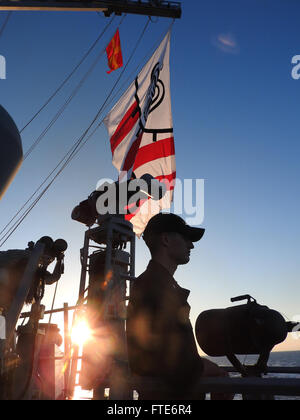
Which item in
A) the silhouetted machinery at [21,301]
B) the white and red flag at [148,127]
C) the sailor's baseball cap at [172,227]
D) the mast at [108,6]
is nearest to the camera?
the sailor's baseball cap at [172,227]

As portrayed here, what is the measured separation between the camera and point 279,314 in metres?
1.67

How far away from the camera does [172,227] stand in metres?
2.33

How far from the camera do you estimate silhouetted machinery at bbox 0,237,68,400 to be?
2659mm

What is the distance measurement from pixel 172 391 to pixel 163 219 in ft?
4.04

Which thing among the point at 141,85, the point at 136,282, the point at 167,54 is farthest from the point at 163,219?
the point at 167,54

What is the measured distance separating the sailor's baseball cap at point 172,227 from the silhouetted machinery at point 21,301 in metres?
1.76

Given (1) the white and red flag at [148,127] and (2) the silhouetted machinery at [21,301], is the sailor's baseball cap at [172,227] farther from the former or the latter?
(1) the white and red flag at [148,127]

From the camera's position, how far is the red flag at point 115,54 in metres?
10.4

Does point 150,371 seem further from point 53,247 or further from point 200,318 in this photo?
point 53,247

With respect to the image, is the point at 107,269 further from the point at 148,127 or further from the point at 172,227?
the point at 172,227

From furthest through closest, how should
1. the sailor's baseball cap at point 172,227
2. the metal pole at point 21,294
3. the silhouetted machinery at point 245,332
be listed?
the metal pole at point 21,294 < the sailor's baseball cap at point 172,227 < the silhouetted machinery at point 245,332

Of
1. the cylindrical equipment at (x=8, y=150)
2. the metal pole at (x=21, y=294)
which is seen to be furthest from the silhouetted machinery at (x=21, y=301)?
the cylindrical equipment at (x=8, y=150)

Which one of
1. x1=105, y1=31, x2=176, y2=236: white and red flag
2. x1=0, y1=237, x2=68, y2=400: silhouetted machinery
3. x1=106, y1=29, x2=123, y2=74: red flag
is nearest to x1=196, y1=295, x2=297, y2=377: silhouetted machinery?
x1=0, y1=237, x2=68, y2=400: silhouetted machinery

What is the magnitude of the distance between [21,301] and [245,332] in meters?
2.55
